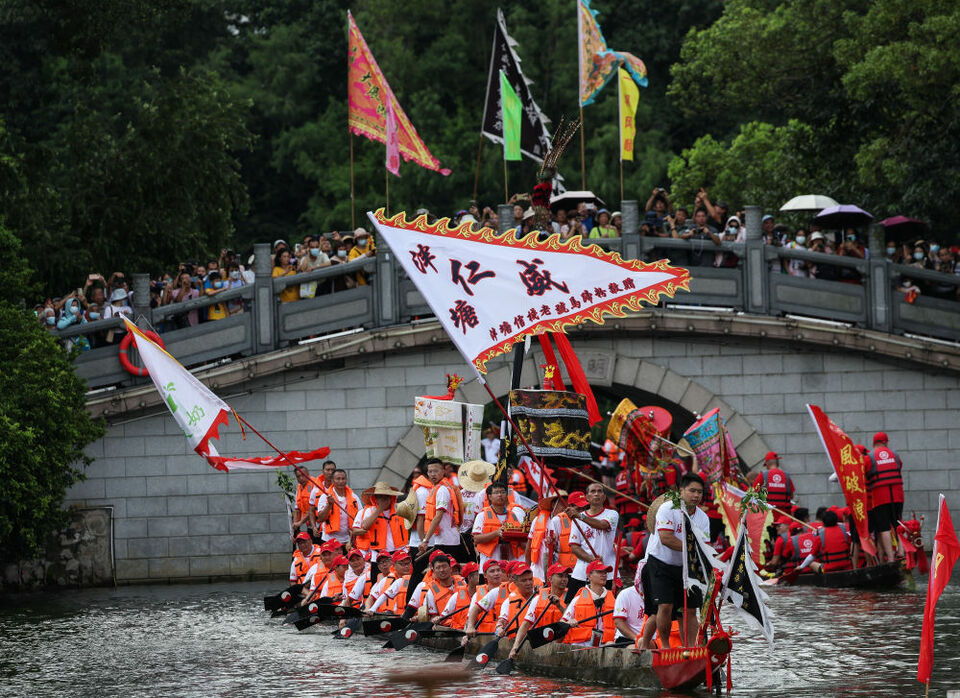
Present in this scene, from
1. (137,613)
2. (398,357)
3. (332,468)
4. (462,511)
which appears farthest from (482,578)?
(398,357)

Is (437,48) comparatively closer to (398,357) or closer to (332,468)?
(398,357)

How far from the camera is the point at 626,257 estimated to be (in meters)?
25.8

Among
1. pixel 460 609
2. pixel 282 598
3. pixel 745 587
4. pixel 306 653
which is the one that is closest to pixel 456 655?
pixel 460 609

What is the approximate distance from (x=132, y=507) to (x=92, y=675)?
29.7ft

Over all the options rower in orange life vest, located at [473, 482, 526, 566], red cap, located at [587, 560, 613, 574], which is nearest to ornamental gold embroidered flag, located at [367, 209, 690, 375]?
rower in orange life vest, located at [473, 482, 526, 566]

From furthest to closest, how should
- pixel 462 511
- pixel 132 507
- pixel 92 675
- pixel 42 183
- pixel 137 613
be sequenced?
pixel 42 183 → pixel 132 507 → pixel 137 613 → pixel 462 511 → pixel 92 675

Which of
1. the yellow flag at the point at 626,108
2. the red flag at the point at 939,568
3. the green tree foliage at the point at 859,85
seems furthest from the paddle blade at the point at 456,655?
the green tree foliage at the point at 859,85

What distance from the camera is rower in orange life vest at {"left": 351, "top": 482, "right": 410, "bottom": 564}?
21.1 meters

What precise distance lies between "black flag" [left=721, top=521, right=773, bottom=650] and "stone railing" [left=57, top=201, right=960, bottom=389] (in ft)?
39.4

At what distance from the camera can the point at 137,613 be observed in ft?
73.4

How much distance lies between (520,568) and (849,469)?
23.6 feet

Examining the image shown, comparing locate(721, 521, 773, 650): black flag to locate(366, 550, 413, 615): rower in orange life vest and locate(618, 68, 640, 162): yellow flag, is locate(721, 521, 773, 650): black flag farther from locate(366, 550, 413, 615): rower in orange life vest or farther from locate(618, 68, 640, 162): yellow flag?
locate(618, 68, 640, 162): yellow flag

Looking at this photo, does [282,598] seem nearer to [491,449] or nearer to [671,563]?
[491,449]

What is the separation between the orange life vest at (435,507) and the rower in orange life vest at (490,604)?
8.80 ft
